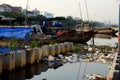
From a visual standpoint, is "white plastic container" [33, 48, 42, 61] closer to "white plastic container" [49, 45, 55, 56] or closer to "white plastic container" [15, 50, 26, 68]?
"white plastic container" [15, 50, 26, 68]

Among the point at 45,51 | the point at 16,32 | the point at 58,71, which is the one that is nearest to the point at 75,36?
the point at 16,32

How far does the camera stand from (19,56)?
69.9 feet

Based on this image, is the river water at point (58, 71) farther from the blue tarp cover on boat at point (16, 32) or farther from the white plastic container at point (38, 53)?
the blue tarp cover on boat at point (16, 32)

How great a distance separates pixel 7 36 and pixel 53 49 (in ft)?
31.7

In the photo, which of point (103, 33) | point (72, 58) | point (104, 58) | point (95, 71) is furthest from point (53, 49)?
point (103, 33)

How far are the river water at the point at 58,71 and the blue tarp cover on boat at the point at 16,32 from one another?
1197 centimetres

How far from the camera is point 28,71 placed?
865 inches

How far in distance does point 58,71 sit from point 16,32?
1496 centimetres

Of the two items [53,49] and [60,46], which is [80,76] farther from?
[60,46]

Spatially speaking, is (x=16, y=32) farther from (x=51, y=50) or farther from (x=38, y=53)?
(x=38, y=53)

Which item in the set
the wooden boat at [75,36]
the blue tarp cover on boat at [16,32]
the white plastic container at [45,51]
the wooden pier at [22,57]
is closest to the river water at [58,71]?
the wooden pier at [22,57]

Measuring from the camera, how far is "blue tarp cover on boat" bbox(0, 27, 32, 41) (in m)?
36.1

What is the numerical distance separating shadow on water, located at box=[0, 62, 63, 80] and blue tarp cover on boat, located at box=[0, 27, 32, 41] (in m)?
11.6

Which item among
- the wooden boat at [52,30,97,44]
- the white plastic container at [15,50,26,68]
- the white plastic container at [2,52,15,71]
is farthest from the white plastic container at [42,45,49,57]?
the wooden boat at [52,30,97,44]
